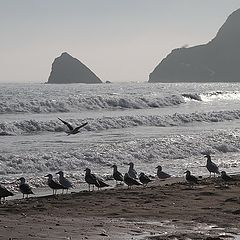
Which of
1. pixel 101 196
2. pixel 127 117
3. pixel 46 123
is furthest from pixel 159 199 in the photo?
pixel 127 117

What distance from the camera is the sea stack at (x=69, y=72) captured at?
6850 inches

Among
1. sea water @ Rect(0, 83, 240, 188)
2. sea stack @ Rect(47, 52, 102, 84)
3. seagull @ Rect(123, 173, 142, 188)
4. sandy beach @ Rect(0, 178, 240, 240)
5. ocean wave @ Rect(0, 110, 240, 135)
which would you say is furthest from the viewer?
sea stack @ Rect(47, 52, 102, 84)

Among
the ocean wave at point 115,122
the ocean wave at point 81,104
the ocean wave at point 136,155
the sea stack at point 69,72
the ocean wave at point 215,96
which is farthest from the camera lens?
the sea stack at point 69,72

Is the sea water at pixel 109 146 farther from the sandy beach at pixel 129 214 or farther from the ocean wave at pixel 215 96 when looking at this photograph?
the ocean wave at pixel 215 96

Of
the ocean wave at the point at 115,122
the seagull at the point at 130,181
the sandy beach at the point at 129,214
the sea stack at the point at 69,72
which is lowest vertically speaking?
the seagull at the point at 130,181

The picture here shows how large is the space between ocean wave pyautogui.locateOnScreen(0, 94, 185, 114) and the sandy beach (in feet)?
82.7

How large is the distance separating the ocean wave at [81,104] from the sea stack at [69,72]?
11961 centimetres

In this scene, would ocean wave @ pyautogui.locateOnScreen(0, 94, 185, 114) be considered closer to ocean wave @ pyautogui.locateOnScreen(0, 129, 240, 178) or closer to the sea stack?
ocean wave @ pyautogui.locateOnScreen(0, 129, 240, 178)

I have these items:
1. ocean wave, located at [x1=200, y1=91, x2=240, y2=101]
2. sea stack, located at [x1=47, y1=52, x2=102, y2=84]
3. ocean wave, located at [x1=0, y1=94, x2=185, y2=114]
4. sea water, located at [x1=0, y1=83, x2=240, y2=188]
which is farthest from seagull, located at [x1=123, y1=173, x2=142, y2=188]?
sea stack, located at [x1=47, y1=52, x2=102, y2=84]

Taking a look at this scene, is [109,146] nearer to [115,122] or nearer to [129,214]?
[115,122]

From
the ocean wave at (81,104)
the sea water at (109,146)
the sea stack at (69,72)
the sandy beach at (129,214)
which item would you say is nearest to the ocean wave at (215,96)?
the ocean wave at (81,104)

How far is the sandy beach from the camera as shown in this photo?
9000 millimetres

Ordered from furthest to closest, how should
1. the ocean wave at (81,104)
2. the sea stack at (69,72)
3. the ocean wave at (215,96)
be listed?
the sea stack at (69,72) → the ocean wave at (215,96) → the ocean wave at (81,104)

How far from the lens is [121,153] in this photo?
21.1 metres
